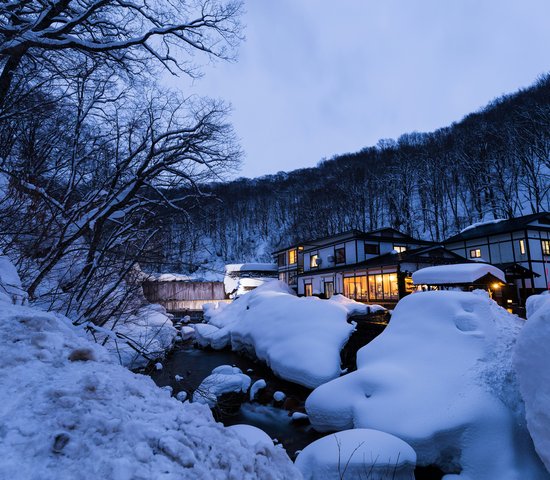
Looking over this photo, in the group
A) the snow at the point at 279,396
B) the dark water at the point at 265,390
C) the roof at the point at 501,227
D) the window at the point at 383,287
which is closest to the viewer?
the dark water at the point at 265,390

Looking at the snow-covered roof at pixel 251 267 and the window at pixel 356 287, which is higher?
the snow-covered roof at pixel 251 267

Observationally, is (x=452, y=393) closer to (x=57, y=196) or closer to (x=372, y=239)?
(x=57, y=196)

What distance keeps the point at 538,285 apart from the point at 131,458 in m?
30.7

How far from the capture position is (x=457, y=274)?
14812mm

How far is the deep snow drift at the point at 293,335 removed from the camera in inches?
469

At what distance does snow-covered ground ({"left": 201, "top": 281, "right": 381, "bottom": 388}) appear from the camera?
11.9 metres

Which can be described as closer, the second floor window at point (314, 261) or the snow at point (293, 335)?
the snow at point (293, 335)

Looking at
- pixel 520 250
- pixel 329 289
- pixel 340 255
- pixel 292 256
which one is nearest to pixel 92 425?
pixel 329 289

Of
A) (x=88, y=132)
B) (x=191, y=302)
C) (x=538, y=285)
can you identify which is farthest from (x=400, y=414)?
(x=191, y=302)

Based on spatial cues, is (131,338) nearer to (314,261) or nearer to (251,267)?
(314,261)

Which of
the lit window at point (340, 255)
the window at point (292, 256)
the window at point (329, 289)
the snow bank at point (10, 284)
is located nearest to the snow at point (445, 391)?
the snow bank at point (10, 284)

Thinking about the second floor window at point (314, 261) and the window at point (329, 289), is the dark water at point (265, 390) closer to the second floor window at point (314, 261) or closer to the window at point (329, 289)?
the window at point (329, 289)

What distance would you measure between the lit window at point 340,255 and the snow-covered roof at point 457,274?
12889mm

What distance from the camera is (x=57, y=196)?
536 cm
